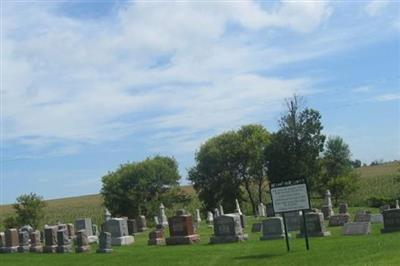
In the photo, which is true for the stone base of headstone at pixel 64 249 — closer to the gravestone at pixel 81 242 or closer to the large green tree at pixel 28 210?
the gravestone at pixel 81 242

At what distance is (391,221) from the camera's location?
83.4ft

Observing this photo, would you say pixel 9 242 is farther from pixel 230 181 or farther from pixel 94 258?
pixel 230 181

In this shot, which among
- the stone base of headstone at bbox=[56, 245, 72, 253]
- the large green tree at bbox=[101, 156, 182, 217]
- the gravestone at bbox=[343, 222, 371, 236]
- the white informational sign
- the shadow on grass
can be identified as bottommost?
the shadow on grass

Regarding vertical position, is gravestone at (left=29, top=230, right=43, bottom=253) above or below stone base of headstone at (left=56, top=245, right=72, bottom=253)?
above

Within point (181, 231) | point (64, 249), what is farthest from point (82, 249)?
point (181, 231)

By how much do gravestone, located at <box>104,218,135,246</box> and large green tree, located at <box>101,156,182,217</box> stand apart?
29747 millimetres

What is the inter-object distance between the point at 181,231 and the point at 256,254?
9.05 metres

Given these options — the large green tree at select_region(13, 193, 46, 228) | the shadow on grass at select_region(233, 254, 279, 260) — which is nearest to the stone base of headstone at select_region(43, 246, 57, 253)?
the shadow on grass at select_region(233, 254, 279, 260)

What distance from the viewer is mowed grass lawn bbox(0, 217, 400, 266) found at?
17703mm

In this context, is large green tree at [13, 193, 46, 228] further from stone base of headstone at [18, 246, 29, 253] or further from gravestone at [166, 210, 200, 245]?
gravestone at [166, 210, 200, 245]

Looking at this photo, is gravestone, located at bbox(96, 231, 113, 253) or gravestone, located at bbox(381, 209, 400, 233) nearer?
gravestone, located at bbox(381, 209, 400, 233)

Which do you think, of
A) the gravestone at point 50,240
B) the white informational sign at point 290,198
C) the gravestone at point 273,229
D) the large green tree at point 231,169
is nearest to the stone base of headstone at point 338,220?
the gravestone at point 273,229

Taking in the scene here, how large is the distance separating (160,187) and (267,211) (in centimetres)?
2553

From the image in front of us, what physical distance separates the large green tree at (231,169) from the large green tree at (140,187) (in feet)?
8.39
